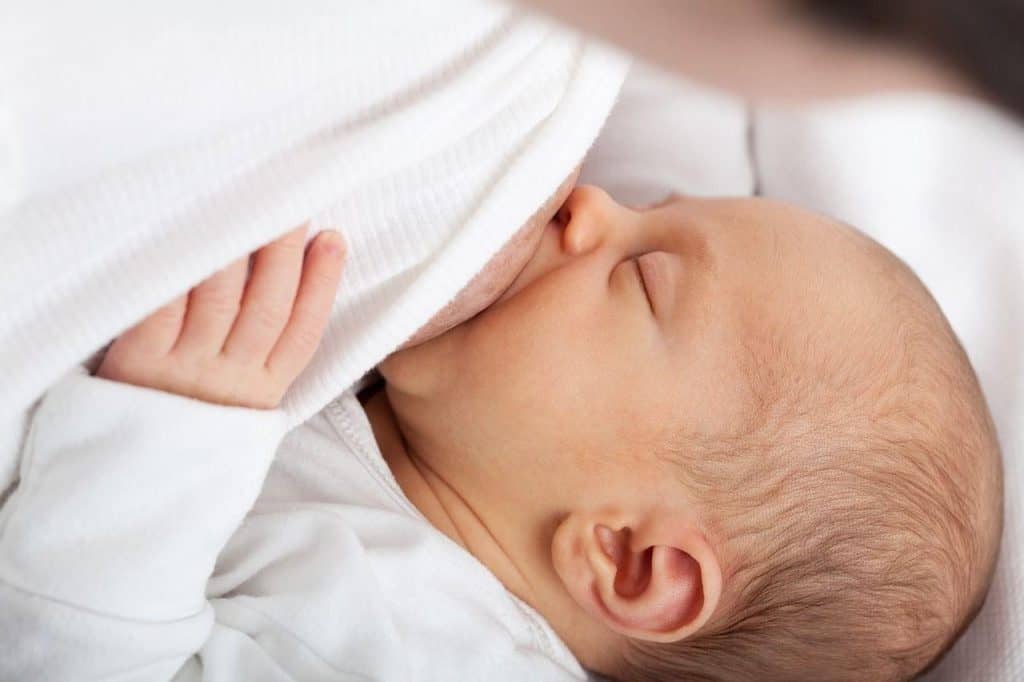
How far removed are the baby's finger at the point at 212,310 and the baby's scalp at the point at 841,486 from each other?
380mm

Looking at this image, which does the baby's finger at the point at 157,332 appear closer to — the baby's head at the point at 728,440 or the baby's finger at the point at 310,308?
the baby's finger at the point at 310,308

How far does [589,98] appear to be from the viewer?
32.0 inches

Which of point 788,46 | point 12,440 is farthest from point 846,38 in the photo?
point 12,440

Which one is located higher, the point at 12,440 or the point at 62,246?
the point at 62,246

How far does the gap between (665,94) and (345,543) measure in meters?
0.83

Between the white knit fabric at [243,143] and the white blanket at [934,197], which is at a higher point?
the white blanket at [934,197]

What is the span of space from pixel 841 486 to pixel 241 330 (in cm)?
50

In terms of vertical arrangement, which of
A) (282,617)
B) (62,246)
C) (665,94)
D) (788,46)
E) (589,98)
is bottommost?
(282,617)

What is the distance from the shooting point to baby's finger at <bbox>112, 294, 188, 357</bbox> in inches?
29.1

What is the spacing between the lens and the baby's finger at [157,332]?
74 cm

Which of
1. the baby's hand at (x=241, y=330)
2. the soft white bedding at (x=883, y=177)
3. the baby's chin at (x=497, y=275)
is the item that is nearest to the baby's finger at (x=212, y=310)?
the baby's hand at (x=241, y=330)

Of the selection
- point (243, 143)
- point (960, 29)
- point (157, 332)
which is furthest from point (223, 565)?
point (960, 29)

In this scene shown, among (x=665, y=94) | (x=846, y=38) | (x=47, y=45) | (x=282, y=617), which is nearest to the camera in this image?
(x=846, y=38)

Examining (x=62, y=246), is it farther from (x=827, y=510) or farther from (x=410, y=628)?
(x=827, y=510)
